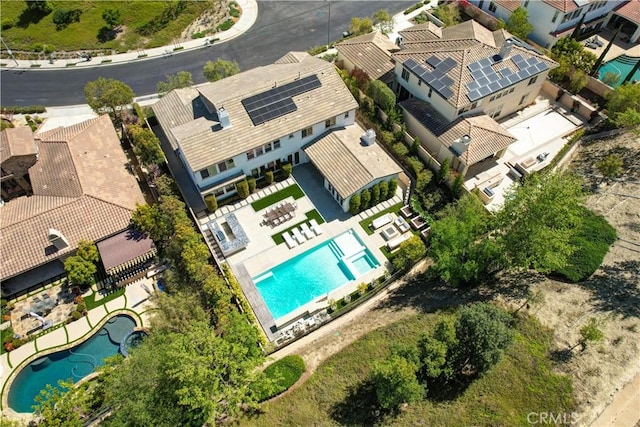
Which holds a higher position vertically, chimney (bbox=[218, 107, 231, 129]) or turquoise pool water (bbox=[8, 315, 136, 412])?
chimney (bbox=[218, 107, 231, 129])

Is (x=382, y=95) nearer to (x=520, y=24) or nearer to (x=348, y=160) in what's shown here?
(x=348, y=160)

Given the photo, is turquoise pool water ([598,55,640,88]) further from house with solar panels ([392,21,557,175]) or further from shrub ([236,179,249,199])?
shrub ([236,179,249,199])

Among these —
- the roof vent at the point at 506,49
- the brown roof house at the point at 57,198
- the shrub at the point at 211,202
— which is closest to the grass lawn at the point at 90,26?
the brown roof house at the point at 57,198

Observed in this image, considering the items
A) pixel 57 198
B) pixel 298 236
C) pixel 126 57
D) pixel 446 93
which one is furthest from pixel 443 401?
pixel 126 57

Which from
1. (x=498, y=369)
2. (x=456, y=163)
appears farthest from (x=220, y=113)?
(x=498, y=369)

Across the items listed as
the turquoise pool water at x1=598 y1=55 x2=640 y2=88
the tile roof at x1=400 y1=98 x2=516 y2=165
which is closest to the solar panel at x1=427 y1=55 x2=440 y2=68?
the tile roof at x1=400 y1=98 x2=516 y2=165

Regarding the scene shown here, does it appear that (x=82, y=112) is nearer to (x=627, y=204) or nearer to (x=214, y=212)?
(x=214, y=212)
